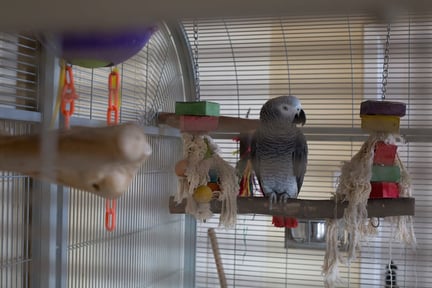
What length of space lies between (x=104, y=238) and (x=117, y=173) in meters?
0.72

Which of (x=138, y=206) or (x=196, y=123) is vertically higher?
(x=196, y=123)

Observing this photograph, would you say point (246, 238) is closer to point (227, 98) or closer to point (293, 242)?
point (293, 242)

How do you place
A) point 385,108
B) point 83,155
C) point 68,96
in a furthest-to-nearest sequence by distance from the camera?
point 385,108
point 68,96
point 83,155

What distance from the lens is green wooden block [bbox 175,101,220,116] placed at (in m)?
1.04

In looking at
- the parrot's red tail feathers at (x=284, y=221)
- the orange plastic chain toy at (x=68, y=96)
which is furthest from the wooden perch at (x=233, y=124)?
the orange plastic chain toy at (x=68, y=96)

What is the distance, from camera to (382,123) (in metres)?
0.96

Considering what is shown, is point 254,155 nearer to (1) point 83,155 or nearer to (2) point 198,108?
(2) point 198,108

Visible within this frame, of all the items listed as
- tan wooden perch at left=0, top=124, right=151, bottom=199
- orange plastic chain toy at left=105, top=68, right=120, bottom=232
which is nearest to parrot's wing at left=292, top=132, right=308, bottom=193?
orange plastic chain toy at left=105, top=68, right=120, bottom=232

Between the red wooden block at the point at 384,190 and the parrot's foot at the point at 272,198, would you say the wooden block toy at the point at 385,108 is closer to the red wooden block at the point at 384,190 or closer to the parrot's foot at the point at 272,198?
the red wooden block at the point at 384,190

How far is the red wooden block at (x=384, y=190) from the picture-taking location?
0.98m

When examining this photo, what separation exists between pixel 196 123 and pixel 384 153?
0.39 meters

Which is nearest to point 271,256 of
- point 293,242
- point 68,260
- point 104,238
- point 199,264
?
point 293,242

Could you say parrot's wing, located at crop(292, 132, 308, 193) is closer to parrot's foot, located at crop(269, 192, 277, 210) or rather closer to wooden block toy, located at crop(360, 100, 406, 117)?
parrot's foot, located at crop(269, 192, 277, 210)

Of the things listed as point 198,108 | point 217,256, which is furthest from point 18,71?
point 217,256
